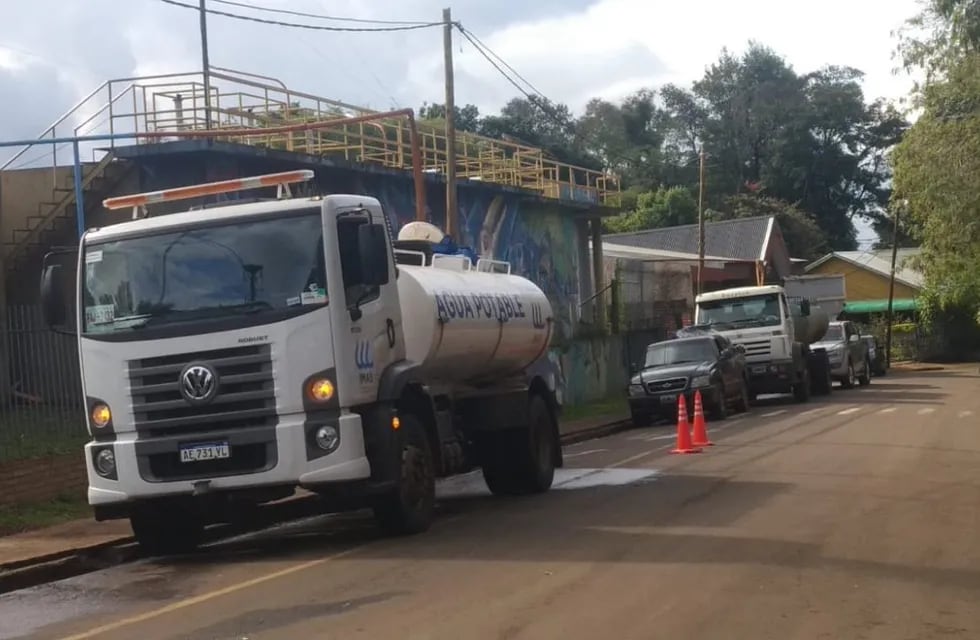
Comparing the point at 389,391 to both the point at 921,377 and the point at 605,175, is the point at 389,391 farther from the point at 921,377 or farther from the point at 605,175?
the point at 921,377

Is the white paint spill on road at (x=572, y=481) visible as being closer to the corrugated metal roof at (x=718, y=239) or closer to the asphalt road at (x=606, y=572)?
the asphalt road at (x=606, y=572)

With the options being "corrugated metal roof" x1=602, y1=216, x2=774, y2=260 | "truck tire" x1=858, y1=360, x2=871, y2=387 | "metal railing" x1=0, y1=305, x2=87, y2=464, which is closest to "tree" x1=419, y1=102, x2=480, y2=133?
"corrugated metal roof" x1=602, y1=216, x2=774, y2=260

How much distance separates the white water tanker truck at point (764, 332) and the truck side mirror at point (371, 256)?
21.4m

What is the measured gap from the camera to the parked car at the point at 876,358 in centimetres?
4575

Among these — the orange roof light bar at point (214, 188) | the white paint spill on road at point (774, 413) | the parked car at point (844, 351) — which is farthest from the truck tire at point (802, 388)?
the orange roof light bar at point (214, 188)

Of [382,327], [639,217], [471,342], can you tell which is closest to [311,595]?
[382,327]

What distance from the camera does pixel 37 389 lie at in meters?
16.1

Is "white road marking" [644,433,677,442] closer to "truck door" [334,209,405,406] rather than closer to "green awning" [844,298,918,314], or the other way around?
"truck door" [334,209,405,406]

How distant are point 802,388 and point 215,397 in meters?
24.1

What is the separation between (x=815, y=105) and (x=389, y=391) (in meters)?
85.4

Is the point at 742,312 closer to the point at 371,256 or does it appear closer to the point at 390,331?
the point at 390,331

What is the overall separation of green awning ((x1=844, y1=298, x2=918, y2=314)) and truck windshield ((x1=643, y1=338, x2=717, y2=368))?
4485 centimetres

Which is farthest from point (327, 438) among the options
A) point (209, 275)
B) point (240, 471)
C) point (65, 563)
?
point (65, 563)

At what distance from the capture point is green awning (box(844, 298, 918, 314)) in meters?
71.8
